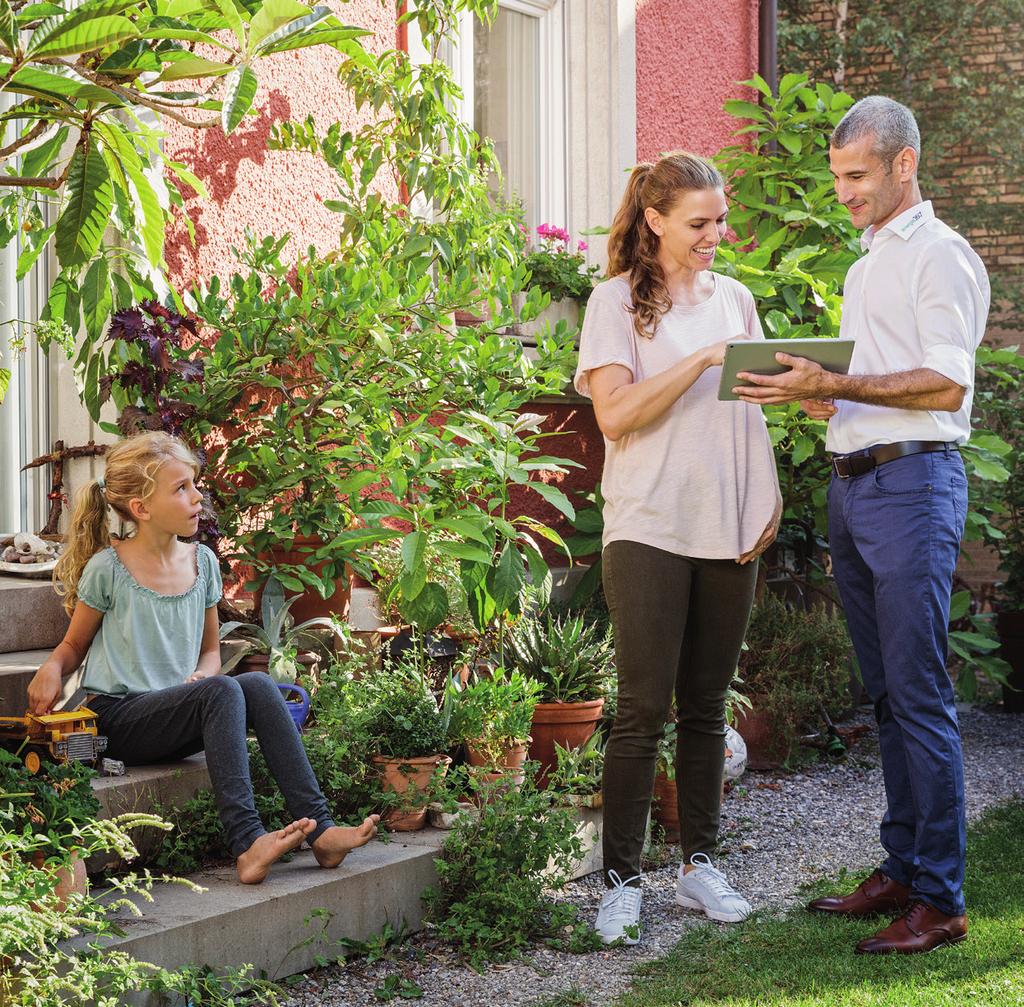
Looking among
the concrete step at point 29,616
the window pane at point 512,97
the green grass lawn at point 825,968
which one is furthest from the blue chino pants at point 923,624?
the window pane at point 512,97

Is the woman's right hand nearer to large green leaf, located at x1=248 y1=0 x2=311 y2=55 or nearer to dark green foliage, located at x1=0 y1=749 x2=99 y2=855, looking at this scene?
dark green foliage, located at x1=0 y1=749 x2=99 y2=855

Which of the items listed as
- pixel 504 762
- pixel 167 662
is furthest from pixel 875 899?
pixel 167 662

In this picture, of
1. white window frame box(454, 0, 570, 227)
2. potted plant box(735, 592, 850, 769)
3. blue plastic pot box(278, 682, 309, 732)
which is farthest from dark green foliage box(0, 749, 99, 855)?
white window frame box(454, 0, 570, 227)

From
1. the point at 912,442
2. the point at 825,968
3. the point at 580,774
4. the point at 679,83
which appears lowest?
the point at 825,968

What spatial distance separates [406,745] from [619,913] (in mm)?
789

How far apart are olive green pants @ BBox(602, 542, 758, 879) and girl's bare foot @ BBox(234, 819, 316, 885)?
0.81 m

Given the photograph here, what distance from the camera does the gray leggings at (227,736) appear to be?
Answer: 3186 mm

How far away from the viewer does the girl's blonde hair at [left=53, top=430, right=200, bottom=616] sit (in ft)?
11.4

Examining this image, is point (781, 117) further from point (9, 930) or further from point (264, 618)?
point (9, 930)

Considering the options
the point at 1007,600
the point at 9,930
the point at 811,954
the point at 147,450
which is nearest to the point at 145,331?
the point at 147,450

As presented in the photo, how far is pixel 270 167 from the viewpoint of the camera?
491 centimetres

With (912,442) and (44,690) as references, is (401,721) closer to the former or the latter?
(44,690)

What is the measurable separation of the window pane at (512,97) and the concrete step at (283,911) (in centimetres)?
367

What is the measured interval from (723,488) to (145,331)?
1.73 m
